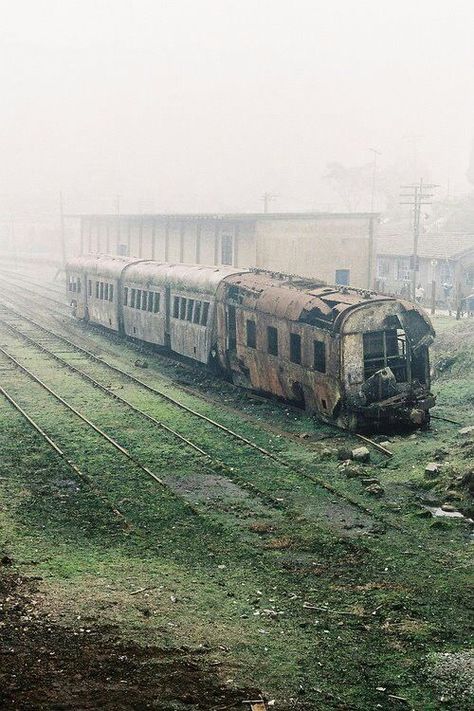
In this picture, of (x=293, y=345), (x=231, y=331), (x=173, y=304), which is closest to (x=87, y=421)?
(x=293, y=345)

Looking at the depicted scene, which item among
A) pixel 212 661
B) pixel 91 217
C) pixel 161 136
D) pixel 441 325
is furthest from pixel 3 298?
pixel 161 136

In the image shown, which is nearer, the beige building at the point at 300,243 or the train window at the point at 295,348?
the train window at the point at 295,348

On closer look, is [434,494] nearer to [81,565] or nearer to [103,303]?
[81,565]

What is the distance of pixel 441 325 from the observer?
118 feet

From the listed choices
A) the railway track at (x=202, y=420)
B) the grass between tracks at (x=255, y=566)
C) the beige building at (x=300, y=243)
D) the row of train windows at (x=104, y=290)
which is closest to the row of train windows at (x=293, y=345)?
the grass between tracks at (x=255, y=566)

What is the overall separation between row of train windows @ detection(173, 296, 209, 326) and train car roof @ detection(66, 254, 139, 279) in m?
5.86

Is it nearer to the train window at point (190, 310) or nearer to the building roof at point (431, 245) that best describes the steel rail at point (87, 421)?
the train window at point (190, 310)

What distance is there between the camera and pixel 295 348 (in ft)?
63.1

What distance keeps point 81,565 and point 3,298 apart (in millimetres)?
39642

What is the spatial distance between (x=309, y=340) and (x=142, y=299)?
11.7 metres

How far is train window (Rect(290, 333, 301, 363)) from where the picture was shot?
19078 millimetres

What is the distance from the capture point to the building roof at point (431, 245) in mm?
48478

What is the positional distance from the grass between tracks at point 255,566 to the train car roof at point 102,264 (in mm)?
15641

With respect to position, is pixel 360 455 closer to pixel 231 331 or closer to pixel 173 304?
pixel 231 331
